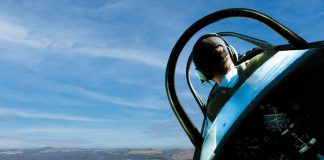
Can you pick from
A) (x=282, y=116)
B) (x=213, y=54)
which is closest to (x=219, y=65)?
(x=213, y=54)

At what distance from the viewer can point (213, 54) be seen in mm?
3904

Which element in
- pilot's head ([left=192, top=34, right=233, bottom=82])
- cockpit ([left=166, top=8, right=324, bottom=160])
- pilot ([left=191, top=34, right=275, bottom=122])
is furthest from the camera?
pilot's head ([left=192, top=34, right=233, bottom=82])

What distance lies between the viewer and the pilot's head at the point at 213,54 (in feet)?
12.8

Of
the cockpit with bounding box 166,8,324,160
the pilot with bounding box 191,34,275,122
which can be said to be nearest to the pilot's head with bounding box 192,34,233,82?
the pilot with bounding box 191,34,275,122

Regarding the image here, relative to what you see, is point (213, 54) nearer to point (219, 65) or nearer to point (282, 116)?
point (219, 65)

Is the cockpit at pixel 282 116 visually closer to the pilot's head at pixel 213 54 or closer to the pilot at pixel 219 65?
the pilot at pixel 219 65

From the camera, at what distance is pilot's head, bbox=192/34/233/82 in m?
3.89

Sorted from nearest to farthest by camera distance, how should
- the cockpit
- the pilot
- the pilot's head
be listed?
the cockpit, the pilot, the pilot's head

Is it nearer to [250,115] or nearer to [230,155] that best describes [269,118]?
[250,115]

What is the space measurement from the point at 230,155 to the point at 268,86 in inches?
22.8

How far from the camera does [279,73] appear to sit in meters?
2.58

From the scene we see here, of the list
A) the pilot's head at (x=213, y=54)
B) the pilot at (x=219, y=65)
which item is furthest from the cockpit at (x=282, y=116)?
the pilot's head at (x=213, y=54)

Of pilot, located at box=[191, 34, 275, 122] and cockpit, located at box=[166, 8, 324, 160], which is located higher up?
pilot, located at box=[191, 34, 275, 122]

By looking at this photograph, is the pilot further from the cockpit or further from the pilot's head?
the cockpit
